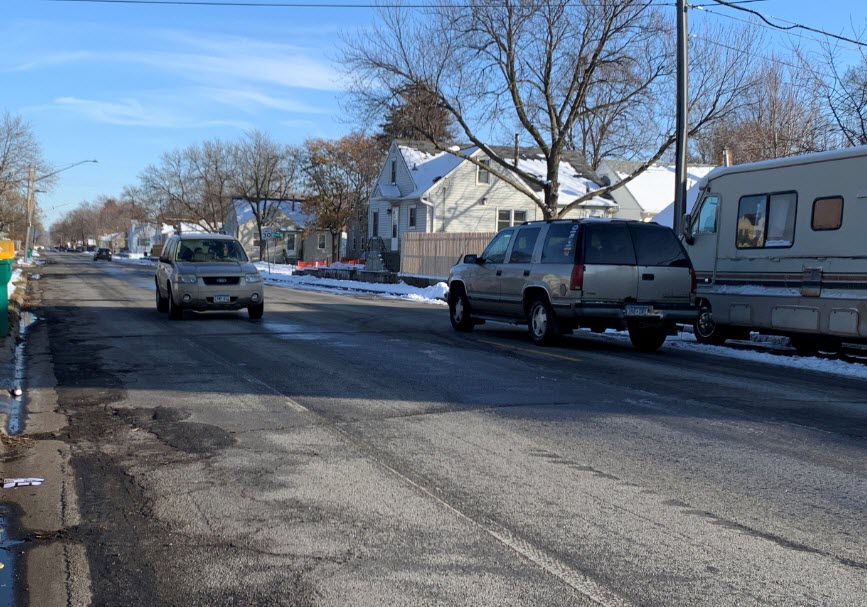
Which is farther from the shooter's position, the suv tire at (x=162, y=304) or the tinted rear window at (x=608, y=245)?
the suv tire at (x=162, y=304)

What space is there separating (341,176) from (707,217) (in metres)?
54.0

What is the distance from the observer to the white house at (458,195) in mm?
45562

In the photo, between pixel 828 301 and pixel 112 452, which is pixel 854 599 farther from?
pixel 828 301

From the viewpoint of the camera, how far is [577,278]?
41.5 feet

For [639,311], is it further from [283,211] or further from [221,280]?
[283,211]

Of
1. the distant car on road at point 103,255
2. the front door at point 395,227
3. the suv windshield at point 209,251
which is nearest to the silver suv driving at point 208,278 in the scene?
the suv windshield at point 209,251

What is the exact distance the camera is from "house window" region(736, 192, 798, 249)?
1316 centimetres

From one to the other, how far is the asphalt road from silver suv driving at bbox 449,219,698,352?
176 centimetres

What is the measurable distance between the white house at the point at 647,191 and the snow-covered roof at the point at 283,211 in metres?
31.4

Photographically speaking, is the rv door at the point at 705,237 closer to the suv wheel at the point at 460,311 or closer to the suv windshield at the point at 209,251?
the suv wheel at the point at 460,311

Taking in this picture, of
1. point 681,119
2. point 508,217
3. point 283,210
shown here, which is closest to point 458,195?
point 508,217

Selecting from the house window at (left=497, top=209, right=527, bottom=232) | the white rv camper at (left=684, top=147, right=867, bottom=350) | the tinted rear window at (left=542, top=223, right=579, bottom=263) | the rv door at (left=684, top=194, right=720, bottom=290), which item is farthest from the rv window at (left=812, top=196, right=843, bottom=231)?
the house window at (left=497, top=209, right=527, bottom=232)

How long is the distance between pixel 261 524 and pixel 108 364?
6.90 m

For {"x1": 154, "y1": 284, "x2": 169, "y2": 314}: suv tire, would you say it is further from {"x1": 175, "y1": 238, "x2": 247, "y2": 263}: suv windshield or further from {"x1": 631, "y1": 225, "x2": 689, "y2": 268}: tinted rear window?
{"x1": 631, "y1": 225, "x2": 689, "y2": 268}: tinted rear window
